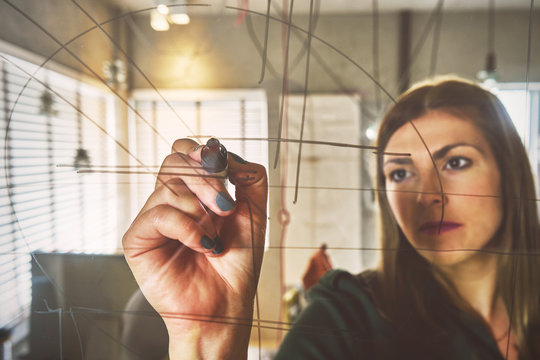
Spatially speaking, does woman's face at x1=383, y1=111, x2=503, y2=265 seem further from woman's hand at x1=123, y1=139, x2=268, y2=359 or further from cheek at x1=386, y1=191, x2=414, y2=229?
woman's hand at x1=123, y1=139, x2=268, y2=359

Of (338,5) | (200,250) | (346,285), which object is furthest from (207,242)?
(338,5)

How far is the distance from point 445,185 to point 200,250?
0.69 ft

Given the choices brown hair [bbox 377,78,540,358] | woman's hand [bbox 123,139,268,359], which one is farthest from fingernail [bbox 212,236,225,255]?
brown hair [bbox 377,78,540,358]

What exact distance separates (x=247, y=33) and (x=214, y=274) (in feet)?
0.68

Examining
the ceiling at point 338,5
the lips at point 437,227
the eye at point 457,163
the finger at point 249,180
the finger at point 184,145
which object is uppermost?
the ceiling at point 338,5

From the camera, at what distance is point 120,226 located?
287 mm

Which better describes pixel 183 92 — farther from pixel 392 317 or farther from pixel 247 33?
pixel 392 317

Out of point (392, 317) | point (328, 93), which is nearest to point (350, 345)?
point (392, 317)

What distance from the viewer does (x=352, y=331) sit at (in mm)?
289

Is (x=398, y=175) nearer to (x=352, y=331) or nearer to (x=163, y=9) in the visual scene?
(x=352, y=331)

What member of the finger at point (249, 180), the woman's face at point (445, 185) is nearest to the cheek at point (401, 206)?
the woman's face at point (445, 185)

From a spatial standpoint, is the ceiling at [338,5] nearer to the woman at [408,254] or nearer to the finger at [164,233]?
the woman at [408,254]

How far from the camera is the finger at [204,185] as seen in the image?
267 millimetres

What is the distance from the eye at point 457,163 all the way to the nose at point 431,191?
1 cm
